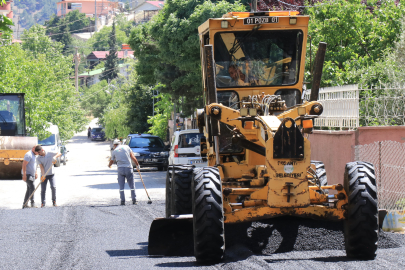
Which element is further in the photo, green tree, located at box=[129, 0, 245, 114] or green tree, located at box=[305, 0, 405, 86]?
green tree, located at box=[129, 0, 245, 114]

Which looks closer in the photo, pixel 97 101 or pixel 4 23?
pixel 4 23

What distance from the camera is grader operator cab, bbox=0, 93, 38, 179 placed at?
75.4ft

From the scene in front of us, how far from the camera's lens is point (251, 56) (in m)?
8.90

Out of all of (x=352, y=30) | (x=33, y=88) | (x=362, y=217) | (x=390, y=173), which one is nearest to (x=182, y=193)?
(x=362, y=217)

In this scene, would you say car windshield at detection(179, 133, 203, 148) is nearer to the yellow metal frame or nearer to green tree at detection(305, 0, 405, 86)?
Answer: green tree at detection(305, 0, 405, 86)

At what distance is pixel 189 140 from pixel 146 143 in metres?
6.89

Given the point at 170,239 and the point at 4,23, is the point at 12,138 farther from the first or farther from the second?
the point at 170,239

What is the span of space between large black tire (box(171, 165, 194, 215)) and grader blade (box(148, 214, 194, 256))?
104cm

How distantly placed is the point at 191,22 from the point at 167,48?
1.76 m

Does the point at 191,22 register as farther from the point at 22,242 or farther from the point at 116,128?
the point at 116,128

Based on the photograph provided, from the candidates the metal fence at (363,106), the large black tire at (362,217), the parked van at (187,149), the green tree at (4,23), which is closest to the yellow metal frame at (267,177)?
the large black tire at (362,217)

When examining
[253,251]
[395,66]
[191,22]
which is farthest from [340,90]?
[191,22]

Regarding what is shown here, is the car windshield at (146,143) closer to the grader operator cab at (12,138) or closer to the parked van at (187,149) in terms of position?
the grader operator cab at (12,138)

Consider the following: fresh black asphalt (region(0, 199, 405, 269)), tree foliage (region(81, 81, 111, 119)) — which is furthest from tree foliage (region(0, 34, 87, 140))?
tree foliage (region(81, 81, 111, 119))
